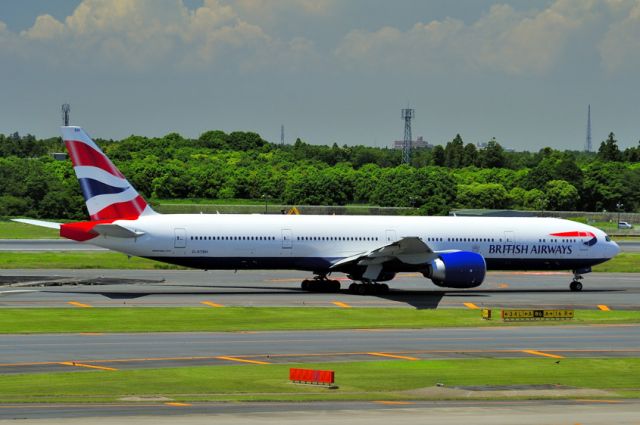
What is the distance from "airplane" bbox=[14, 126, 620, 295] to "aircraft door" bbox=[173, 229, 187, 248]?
53 mm

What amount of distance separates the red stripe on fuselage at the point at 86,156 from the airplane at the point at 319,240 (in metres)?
0.05

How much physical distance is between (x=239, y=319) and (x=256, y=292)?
1219cm

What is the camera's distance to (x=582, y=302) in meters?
60.2

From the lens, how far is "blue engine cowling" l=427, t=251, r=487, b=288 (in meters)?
58.8

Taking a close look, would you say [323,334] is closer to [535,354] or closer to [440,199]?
[535,354]

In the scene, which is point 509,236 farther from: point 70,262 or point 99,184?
point 70,262

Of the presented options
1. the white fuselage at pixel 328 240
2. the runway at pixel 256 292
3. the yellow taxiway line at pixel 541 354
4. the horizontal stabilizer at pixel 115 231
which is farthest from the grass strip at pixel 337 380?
the white fuselage at pixel 328 240

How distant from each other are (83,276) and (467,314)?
87.7 feet

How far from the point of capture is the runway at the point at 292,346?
37.5 meters

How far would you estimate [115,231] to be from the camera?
5741 centimetres

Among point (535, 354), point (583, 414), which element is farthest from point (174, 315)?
point (583, 414)

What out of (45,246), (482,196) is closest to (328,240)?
(45,246)

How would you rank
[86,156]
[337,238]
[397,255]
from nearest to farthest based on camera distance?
[86,156] → [397,255] → [337,238]

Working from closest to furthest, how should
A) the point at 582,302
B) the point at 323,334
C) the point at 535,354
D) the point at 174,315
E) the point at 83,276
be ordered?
the point at 535,354 → the point at 323,334 → the point at 174,315 → the point at 582,302 → the point at 83,276
